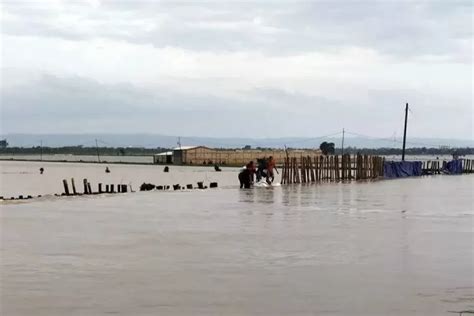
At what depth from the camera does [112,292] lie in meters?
9.52

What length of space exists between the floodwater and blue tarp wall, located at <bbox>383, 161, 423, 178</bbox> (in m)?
25.6

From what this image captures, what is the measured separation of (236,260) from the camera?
12227 mm

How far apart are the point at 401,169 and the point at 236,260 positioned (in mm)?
39644

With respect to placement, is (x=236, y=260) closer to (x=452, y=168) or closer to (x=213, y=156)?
(x=452, y=168)

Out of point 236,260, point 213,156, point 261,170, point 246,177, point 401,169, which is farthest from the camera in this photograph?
point 213,156

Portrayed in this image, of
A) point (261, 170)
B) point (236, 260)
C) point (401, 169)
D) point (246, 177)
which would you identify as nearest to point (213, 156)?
point (401, 169)

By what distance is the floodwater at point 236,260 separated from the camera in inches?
354

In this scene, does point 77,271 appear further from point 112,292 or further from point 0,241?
point 0,241

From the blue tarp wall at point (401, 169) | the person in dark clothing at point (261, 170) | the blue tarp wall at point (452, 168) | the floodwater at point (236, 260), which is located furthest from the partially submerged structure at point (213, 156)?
the floodwater at point (236, 260)

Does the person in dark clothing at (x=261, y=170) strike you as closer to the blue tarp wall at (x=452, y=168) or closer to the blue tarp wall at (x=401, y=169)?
the blue tarp wall at (x=401, y=169)

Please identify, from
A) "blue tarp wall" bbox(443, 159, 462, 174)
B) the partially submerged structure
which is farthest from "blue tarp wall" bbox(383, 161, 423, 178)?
the partially submerged structure

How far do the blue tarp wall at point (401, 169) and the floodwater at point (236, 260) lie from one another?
25.6m

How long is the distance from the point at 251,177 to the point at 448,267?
2241 centimetres

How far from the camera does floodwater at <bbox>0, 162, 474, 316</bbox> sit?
899 centimetres
